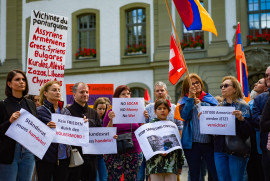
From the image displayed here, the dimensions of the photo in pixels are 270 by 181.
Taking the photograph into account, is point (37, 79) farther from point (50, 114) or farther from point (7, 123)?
point (7, 123)

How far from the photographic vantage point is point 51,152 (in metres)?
4.85

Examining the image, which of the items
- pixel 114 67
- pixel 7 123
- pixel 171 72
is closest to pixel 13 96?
pixel 7 123

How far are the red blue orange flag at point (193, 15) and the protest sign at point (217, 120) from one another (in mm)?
1458

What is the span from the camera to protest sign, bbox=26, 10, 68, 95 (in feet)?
21.2

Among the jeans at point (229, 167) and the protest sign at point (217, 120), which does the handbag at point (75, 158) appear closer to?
Result: the protest sign at point (217, 120)

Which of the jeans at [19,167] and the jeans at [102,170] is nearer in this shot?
A: the jeans at [19,167]

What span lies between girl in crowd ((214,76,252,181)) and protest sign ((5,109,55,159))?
2.21 meters

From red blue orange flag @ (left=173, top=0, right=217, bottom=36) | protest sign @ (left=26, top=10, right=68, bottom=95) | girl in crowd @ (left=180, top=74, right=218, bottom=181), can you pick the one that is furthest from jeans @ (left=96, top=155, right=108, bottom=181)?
red blue orange flag @ (left=173, top=0, right=217, bottom=36)

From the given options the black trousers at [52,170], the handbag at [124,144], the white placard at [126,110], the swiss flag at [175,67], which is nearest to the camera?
the black trousers at [52,170]

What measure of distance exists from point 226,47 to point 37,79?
12.0 meters

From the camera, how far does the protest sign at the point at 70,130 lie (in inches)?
190

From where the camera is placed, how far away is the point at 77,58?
20.1 m

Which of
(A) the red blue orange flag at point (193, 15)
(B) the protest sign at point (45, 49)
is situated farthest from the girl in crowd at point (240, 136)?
(B) the protest sign at point (45, 49)

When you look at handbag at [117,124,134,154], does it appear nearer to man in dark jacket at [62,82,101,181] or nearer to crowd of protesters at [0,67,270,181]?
crowd of protesters at [0,67,270,181]
